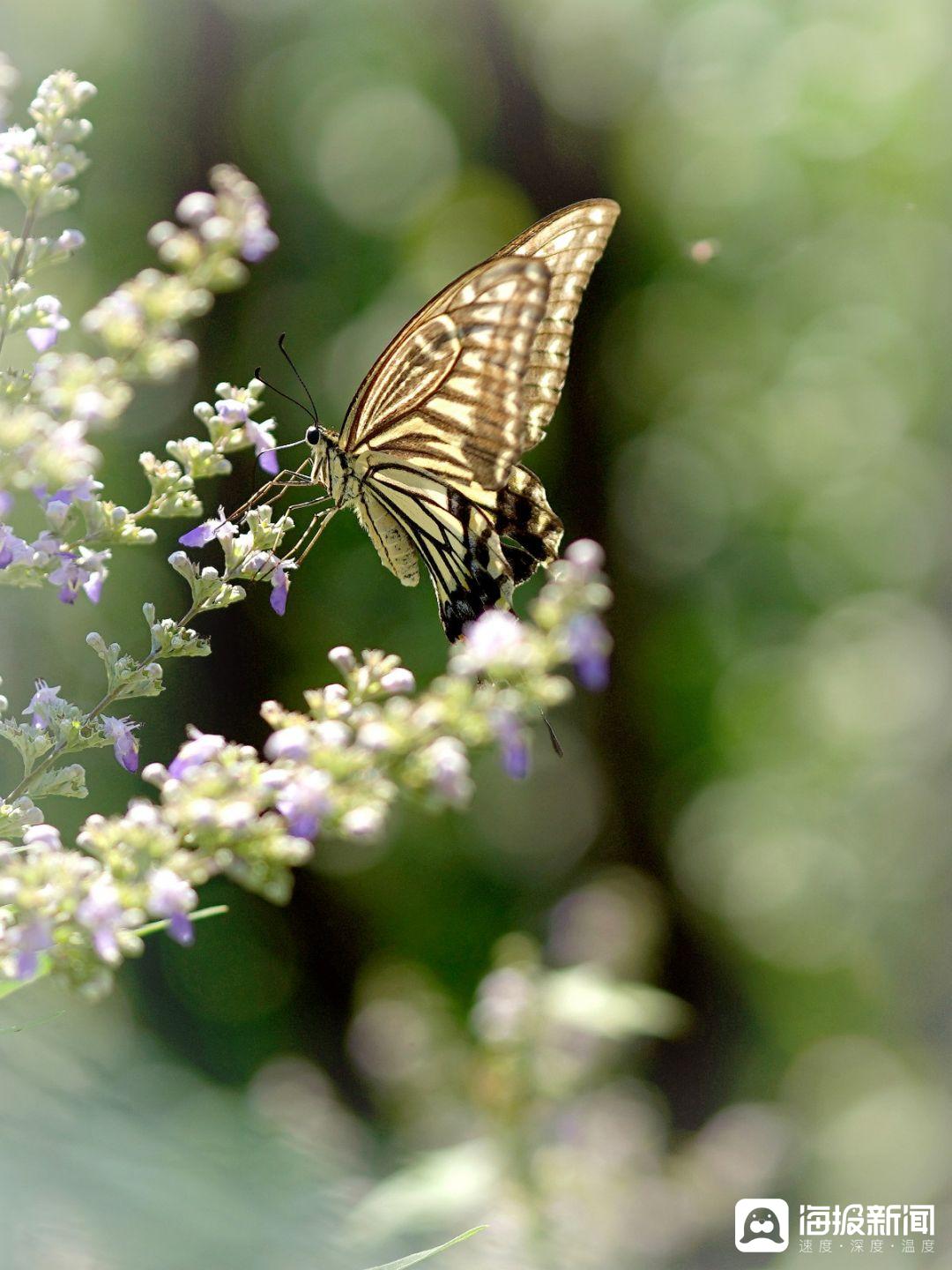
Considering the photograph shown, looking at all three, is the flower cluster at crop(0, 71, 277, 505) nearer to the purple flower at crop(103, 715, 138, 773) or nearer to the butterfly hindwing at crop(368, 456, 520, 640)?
the purple flower at crop(103, 715, 138, 773)

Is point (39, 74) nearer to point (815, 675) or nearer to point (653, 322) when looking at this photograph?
point (653, 322)

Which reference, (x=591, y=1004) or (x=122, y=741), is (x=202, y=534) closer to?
(x=122, y=741)

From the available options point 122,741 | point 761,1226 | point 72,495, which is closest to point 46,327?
point 72,495

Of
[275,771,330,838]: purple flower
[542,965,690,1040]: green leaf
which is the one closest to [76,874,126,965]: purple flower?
[275,771,330,838]: purple flower

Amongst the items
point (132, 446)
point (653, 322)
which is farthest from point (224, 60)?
point (653, 322)

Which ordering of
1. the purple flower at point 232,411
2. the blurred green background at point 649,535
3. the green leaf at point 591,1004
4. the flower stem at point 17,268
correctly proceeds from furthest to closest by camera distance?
the blurred green background at point 649,535
the green leaf at point 591,1004
the purple flower at point 232,411
the flower stem at point 17,268

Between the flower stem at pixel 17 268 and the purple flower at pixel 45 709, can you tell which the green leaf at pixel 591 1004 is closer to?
the purple flower at pixel 45 709

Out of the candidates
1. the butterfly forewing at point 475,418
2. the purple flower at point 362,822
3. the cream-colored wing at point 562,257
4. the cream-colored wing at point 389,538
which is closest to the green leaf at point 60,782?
the purple flower at point 362,822

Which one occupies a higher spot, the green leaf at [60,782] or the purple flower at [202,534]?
the purple flower at [202,534]
